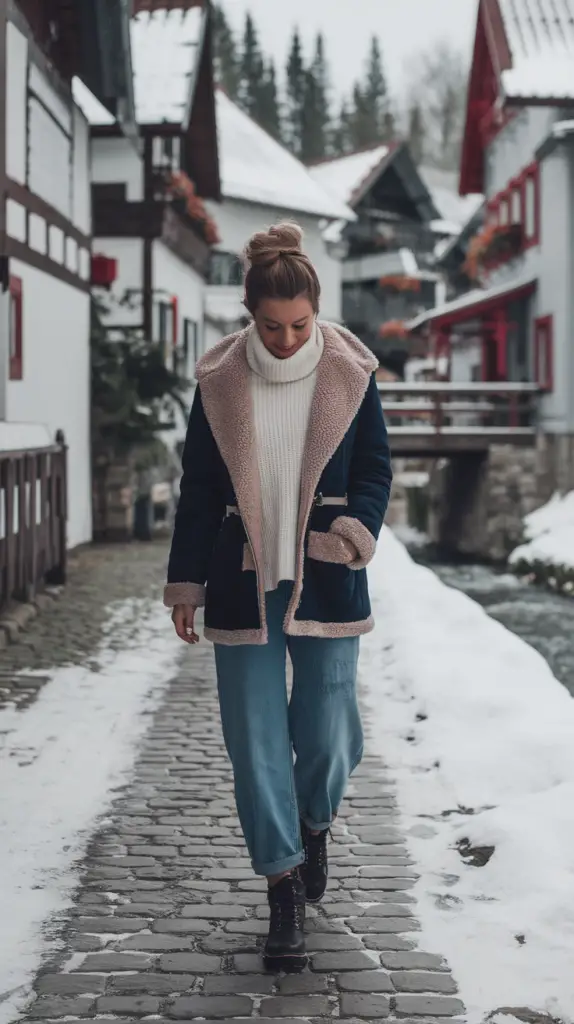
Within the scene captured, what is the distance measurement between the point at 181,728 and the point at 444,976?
10.4 feet

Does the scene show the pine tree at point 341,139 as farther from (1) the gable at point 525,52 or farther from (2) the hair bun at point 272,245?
(2) the hair bun at point 272,245

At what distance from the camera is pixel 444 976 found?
11.4 feet

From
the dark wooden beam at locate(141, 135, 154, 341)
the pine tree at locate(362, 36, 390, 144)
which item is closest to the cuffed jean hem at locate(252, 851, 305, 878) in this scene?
the dark wooden beam at locate(141, 135, 154, 341)

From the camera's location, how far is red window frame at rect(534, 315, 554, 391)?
78.9ft

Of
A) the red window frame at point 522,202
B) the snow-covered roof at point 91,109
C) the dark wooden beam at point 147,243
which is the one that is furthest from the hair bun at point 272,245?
the red window frame at point 522,202

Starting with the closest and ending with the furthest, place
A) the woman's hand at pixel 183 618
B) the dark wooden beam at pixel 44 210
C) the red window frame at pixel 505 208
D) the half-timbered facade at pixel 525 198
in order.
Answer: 1. the woman's hand at pixel 183 618
2. the dark wooden beam at pixel 44 210
3. the half-timbered facade at pixel 525 198
4. the red window frame at pixel 505 208

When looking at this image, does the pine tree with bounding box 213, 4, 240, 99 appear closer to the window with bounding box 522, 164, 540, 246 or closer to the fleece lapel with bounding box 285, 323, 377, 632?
the window with bounding box 522, 164, 540, 246

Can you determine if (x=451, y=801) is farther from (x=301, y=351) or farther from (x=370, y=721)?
(x=301, y=351)

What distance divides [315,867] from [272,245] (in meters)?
1.71

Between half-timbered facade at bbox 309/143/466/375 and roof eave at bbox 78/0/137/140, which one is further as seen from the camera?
half-timbered facade at bbox 309/143/466/375

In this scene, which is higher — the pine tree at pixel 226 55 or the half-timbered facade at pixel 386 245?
the pine tree at pixel 226 55

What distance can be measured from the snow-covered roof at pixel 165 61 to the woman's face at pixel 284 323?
632 inches

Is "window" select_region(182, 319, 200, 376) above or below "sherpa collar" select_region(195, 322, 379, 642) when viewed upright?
above

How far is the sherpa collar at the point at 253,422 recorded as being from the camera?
3604mm
